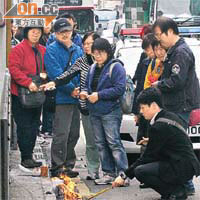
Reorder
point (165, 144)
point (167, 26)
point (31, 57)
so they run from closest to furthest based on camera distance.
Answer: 1. point (165, 144)
2. point (167, 26)
3. point (31, 57)

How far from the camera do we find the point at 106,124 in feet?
30.1

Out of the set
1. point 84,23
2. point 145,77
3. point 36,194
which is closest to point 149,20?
point 84,23

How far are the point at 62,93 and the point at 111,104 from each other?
67 centimetres

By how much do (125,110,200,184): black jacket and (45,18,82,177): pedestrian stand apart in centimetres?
177

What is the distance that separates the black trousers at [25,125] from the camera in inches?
384

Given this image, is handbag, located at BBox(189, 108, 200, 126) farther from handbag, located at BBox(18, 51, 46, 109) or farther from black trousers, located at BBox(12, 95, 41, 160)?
black trousers, located at BBox(12, 95, 41, 160)

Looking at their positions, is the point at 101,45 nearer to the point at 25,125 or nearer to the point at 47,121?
the point at 25,125

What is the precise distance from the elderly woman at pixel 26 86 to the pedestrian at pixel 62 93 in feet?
1.05

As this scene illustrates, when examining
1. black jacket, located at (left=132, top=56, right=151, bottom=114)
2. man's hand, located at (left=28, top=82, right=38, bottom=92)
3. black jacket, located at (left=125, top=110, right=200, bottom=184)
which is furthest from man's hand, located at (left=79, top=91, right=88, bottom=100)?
black jacket, located at (left=125, top=110, right=200, bottom=184)

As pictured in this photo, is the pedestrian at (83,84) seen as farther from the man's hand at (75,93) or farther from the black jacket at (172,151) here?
the black jacket at (172,151)

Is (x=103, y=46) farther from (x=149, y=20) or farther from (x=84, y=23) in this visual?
(x=84, y=23)

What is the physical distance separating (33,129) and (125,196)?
5.78ft

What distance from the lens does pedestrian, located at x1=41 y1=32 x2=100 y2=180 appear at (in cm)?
932

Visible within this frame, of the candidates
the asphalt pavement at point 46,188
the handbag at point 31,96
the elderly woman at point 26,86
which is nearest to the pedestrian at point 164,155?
the asphalt pavement at point 46,188
